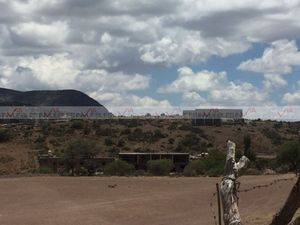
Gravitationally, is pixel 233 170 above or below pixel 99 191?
above

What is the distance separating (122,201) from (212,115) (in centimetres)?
12206

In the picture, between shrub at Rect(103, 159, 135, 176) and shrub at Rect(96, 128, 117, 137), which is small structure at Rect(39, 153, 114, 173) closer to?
shrub at Rect(103, 159, 135, 176)

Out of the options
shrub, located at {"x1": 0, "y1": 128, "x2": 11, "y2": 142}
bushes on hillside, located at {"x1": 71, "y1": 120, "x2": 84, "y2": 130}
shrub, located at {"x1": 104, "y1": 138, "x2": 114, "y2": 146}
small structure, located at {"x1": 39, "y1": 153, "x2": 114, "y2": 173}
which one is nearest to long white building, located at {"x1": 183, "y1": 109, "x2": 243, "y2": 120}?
bushes on hillside, located at {"x1": 71, "y1": 120, "x2": 84, "y2": 130}

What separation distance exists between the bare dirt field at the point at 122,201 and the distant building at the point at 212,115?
344ft

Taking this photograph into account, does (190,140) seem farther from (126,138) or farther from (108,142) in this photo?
(108,142)

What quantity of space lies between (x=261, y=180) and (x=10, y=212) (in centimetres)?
1730

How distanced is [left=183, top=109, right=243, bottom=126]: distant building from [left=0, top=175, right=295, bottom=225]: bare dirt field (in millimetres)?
104699

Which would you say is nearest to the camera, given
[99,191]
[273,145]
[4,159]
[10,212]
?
[10,212]

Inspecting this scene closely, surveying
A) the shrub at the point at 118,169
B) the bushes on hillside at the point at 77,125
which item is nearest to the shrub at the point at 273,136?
the bushes on hillside at the point at 77,125

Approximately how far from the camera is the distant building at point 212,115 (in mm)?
149375

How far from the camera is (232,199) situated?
11938 mm

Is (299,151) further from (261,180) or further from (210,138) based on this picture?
(210,138)

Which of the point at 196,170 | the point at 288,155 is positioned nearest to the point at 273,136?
the point at 288,155

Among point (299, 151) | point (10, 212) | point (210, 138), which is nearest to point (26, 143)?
point (210, 138)
